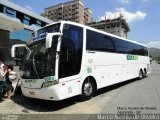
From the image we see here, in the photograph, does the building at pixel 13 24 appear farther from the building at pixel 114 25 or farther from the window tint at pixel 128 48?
the building at pixel 114 25

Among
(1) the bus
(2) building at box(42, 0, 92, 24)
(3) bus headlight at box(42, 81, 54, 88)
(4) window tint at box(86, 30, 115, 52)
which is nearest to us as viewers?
(3) bus headlight at box(42, 81, 54, 88)

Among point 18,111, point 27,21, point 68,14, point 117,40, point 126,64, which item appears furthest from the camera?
point 68,14

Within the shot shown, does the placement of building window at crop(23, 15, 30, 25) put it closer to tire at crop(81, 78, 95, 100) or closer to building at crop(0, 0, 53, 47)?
building at crop(0, 0, 53, 47)

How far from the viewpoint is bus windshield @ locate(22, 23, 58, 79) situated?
8445 millimetres

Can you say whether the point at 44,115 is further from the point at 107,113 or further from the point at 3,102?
the point at 3,102

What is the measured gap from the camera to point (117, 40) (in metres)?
14.3

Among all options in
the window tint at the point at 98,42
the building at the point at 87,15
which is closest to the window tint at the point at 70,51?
the window tint at the point at 98,42

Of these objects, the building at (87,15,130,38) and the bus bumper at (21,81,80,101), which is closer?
the bus bumper at (21,81,80,101)

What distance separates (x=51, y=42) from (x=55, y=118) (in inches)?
99.3

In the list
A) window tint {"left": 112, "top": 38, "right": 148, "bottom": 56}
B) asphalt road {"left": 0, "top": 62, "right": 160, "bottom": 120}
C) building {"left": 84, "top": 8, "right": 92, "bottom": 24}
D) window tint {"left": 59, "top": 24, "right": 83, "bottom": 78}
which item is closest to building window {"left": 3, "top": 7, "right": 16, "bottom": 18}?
window tint {"left": 112, "top": 38, "right": 148, "bottom": 56}

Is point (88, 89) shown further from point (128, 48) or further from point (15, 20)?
point (128, 48)

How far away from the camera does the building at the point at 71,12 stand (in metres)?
116

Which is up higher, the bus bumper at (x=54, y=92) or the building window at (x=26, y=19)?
the building window at (x=26, y=19)

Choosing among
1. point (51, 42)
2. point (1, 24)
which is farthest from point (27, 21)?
point (51, 42)
